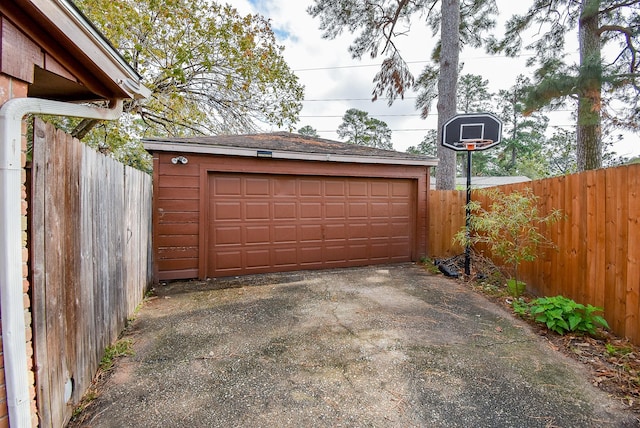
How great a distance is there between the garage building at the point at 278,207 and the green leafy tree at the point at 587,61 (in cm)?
275

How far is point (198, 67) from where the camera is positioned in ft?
26.7

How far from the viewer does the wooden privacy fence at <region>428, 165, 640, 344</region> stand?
9.11ft

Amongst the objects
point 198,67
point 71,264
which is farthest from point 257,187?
point 198,67

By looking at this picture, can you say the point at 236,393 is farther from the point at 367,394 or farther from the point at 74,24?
the point at 74,24

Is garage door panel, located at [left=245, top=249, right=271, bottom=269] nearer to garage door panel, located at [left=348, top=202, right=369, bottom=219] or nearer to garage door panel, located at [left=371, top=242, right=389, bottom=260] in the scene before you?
garage door panel, located at [left=348, top=202, right=369, bottom=219]

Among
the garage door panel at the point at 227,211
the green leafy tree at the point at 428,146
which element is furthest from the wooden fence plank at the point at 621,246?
the green leafy tree at the point at 428,146

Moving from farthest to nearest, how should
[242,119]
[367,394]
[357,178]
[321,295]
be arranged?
1. [242,119]
2. [357,178]
3. [321,295]
4. [367,394]

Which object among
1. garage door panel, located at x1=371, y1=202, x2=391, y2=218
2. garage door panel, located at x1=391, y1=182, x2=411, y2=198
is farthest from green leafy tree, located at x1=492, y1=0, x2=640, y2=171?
garage door panel, located at x1=371, y1=202, x2=391, y2=218

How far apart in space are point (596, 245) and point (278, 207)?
15.5 feet

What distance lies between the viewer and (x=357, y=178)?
6.52 m

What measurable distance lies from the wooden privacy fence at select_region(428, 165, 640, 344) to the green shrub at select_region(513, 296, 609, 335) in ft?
0.60

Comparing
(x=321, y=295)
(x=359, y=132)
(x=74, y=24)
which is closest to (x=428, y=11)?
(x=321, y=295)

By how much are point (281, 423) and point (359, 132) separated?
84.4 feet

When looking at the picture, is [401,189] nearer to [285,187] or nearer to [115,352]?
[285,187]
